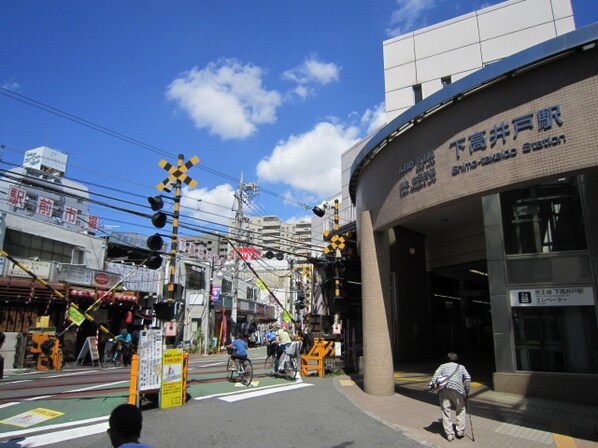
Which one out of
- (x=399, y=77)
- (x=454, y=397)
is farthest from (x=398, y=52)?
(x=454, y=397)

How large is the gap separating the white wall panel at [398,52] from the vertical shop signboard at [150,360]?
18.2 meters

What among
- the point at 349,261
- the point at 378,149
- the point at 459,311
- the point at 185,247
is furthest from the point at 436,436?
the point at 185,247

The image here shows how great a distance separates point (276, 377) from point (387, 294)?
5731 millimetres

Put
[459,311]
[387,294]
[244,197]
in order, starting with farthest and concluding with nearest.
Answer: [244,197]
[459,311]
[387,294]

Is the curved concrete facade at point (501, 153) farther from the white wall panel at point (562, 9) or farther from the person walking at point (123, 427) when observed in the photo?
the white wall panel at point (562, 9)

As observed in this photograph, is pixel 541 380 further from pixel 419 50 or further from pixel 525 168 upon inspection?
pixel 419 50

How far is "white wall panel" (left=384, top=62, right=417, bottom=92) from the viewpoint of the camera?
21109 mm

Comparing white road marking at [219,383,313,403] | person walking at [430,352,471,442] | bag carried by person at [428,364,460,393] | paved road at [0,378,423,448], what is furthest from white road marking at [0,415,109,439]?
person walking at [430,352,471,442]

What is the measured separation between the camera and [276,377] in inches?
581

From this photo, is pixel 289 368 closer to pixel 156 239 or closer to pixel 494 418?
pixel 156 239

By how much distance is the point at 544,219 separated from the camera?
1156cm

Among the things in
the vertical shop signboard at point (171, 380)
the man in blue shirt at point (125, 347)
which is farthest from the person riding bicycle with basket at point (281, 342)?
the man in blue shirt at point (125, 347)

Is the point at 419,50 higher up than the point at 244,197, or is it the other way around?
the point at 419,50

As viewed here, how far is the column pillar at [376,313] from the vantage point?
427 inches
